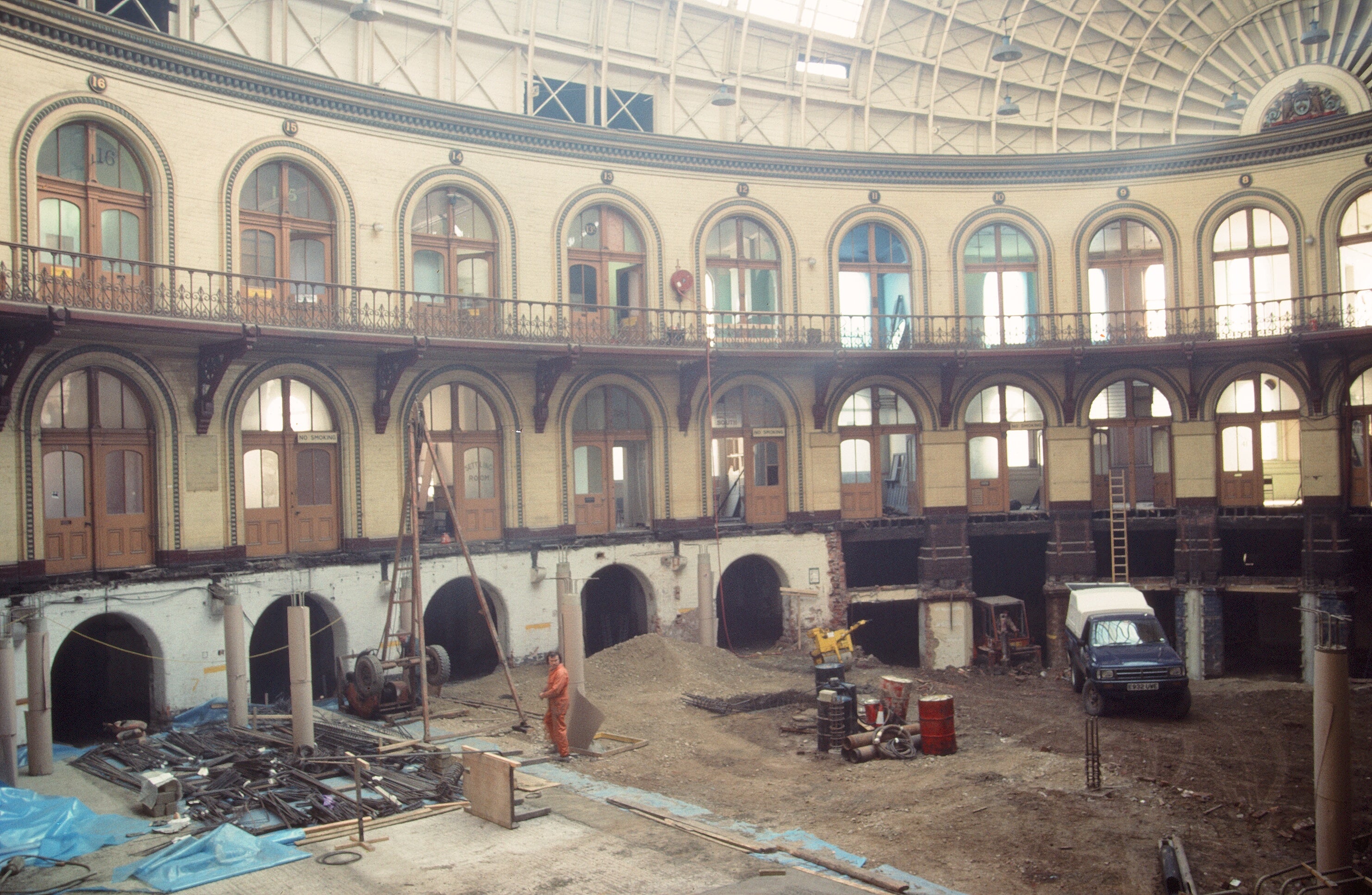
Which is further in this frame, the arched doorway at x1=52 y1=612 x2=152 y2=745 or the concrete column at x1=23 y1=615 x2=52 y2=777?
the arched doorway at x1=52 y1=612 x2=152 y2=745

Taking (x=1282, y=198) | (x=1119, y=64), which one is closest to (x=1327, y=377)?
(x=1282, y=198)

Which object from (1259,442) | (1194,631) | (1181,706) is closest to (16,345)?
(1181,706)

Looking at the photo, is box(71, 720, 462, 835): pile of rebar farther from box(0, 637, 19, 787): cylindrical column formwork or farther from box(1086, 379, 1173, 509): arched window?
box(1086, 379, 1173, 509): arched window

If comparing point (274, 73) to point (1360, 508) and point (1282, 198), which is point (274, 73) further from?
point (1360, 508)

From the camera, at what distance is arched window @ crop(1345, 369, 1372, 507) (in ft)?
88.7

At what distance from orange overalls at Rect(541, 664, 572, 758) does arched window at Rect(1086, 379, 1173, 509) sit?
1778cm

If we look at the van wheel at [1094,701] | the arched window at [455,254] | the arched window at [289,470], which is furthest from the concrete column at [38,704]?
the van wheel at [1094,701]

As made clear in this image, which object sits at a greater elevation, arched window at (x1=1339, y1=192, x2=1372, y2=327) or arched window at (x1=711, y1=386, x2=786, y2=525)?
arched window at (x1=1339, y1=192, x2=1372, y2=327)

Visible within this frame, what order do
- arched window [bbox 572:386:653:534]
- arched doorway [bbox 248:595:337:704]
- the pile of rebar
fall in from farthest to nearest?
arched window [bbox 572:386:653:534]
arched doorway [bbox 248:595:337:704]
the pile of rebar

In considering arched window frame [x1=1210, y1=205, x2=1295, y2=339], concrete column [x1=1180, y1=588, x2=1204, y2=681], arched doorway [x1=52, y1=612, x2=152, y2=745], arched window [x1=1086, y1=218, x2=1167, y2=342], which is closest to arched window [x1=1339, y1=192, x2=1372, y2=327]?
arched window frame [x1=1210, y1=205, x2=1295, y2=339]

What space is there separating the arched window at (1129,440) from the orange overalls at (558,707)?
1778cm

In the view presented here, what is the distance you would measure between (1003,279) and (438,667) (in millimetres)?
18314

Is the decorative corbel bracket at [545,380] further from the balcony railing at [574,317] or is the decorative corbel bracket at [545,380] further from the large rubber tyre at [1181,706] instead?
the large rubber tyre at [1181,706]

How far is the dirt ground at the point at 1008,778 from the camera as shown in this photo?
12.4 metres
